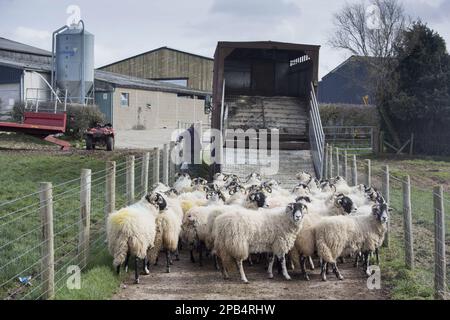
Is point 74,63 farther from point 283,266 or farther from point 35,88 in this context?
point 283,266

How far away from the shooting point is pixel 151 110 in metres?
42.2

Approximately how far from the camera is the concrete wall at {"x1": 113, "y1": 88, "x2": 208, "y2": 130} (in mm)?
38312

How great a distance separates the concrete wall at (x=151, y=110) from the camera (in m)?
38.3

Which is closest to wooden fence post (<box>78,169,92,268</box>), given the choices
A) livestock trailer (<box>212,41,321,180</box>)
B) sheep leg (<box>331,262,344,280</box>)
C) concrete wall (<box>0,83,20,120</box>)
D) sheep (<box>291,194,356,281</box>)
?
sheep (<box>291,194,356,281</box>)

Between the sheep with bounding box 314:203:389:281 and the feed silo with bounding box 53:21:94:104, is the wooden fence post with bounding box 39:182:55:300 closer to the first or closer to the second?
the sheep with bounding box 314:203:389:281

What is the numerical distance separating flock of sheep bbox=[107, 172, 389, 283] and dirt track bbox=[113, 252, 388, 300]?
0.17 metres

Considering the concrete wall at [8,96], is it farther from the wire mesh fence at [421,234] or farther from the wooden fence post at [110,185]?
the wooden fence post at [110,185]

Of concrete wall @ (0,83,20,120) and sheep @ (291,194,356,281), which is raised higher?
concrete wall @ (0,83,20,120)

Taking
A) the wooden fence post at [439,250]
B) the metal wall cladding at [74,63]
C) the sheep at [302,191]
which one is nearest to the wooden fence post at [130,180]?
the sheep at [302,191]

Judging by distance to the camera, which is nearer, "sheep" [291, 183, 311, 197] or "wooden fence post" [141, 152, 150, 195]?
"sheep" [291, 183, 311, 197]

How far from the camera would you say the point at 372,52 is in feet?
124

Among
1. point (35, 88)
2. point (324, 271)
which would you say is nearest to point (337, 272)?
point (324, 271)

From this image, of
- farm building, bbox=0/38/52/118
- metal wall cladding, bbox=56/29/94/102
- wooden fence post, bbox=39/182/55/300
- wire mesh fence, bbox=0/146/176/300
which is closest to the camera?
wooden fence post, bbox=39/182/55/300
